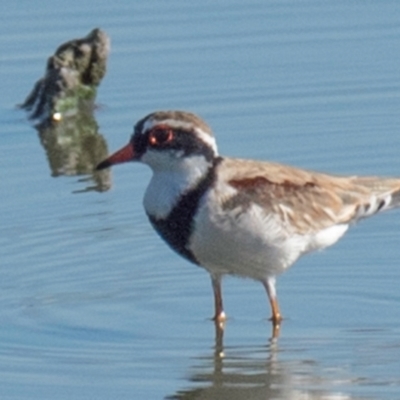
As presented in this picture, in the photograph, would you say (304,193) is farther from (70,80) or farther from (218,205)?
(70,80)

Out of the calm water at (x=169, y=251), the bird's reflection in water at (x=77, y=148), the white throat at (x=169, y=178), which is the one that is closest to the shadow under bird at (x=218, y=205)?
the white throat at (x=169, y=178)

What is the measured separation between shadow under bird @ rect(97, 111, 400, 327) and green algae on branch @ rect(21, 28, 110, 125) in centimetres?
458

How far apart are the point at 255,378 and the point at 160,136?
5.59 feet

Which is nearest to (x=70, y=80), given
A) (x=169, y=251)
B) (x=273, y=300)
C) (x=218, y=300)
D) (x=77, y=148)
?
(x=77, y=148)

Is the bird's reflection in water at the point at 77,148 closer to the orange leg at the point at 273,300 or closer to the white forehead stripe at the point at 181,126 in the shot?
the orange leg at the point at 273,300

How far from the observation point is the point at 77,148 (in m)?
16.0

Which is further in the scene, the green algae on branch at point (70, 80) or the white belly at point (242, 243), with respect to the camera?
the green algae on branch at point (70, 80)

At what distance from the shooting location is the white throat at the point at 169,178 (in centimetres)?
1178

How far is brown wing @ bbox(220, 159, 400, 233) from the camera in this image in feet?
39.1

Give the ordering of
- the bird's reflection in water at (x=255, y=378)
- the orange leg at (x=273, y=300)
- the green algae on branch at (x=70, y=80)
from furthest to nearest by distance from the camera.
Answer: the green algae on branch at (x=70, y=80)
the orange leg at (x=273, y=300)
the bird's reflection in water at (x=255, y=378)

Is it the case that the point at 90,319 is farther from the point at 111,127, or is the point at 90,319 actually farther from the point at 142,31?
the point at 142,31

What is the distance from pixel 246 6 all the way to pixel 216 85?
1922 millimetres

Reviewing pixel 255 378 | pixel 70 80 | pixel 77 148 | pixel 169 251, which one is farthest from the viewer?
pixel 70 80

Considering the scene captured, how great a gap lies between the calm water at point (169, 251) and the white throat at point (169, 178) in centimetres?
78
